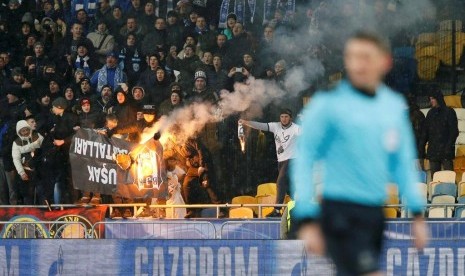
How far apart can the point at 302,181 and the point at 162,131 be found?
38.5 ft

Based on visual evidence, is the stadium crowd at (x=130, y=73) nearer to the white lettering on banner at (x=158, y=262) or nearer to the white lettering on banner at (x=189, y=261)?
the white lettering on banner at (x=158, y=262)

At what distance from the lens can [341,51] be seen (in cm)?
2053

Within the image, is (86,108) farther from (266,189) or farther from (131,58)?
(266,189)

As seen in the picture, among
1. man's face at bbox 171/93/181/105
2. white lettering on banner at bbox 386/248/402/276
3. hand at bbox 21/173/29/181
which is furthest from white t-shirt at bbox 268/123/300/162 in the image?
white lettering on banner at bbox 386/248/402/276

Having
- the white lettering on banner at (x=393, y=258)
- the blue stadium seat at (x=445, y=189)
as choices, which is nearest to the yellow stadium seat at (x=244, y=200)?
the blue stadium seat at (x=445, y=189)

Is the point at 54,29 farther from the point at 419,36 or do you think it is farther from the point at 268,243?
the point at 268,243

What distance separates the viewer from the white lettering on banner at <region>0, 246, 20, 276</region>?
13484 mm

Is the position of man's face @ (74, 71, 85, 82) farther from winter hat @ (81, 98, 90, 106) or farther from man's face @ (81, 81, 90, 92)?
winter hat @ (81, 98, 90, 106)

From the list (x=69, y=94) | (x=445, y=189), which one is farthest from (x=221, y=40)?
(x=445, y=189)

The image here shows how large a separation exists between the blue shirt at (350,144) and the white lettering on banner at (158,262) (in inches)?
290

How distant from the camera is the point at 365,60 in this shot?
234 inches

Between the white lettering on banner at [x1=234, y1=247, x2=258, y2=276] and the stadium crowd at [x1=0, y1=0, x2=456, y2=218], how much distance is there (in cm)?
478

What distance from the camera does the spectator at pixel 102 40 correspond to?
2081 cm

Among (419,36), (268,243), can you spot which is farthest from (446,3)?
(268,243)
